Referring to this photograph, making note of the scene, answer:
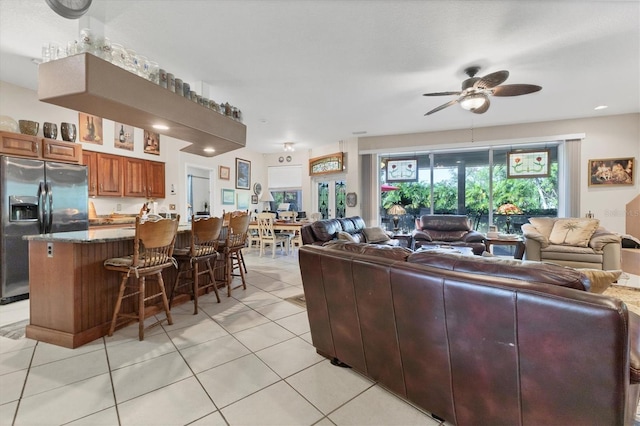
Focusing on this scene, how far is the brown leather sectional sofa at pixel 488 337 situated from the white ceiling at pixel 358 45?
2102 millimetres

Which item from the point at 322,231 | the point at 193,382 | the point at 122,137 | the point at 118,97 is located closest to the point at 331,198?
the point at 322,231

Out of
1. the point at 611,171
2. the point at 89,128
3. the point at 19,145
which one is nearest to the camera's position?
the point at 19,145

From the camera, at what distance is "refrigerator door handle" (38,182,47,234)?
11.2 feet

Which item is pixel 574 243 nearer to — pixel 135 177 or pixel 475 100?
pixel 475 100

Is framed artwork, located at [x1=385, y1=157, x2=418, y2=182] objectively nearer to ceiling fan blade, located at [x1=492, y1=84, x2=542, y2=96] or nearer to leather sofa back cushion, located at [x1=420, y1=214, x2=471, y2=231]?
leather sofa back cushion, located at [x1=420, y1=214, x2=471, y2=231]

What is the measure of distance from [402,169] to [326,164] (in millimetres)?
1922

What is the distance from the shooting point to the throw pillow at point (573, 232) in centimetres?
431

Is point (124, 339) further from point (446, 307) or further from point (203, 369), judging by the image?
point (446, 307)

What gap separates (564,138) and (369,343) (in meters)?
6.05

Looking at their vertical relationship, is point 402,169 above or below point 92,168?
above

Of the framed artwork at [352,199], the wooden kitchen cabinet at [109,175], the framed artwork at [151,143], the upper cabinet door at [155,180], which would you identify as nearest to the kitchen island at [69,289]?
the wooden kitchen cabinet at [109,175]

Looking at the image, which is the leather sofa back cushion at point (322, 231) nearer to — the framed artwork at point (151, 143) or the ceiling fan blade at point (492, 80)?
the ceiling fan blade at point (492, 80)

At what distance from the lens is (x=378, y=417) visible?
1.43 m

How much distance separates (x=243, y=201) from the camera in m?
7.74
